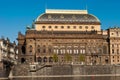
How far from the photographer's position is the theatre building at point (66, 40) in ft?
535

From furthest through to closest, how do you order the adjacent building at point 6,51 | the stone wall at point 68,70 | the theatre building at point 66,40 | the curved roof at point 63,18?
the curved roof at point 63,18 < the theatre building at point 66,40 < the adjacent building at point 6,51 < the stone wall at point 68,70

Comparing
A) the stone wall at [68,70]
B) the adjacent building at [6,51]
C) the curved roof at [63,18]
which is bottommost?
the stone wall at [68,70]

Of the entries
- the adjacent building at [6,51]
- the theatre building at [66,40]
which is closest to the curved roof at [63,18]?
the theatre building at [66,40]

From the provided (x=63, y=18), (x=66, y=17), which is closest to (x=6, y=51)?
(x=63, y=18)

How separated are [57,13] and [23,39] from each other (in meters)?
18.1

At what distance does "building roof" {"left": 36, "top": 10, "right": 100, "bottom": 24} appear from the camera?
6668 inches

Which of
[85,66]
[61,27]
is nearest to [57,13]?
[61,27]

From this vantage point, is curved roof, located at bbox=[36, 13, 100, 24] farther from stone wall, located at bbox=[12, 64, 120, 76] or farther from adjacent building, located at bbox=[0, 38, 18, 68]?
stone wall, located at bbox=[12, 64, 120, 76]

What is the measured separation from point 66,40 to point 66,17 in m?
11.0

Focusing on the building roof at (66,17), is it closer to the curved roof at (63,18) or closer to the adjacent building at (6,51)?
the curved roof at (63,18)

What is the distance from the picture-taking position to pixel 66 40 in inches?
6486

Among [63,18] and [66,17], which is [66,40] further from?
[66,17]

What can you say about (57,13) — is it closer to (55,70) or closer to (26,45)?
(26,45)

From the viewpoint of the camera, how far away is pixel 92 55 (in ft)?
540
